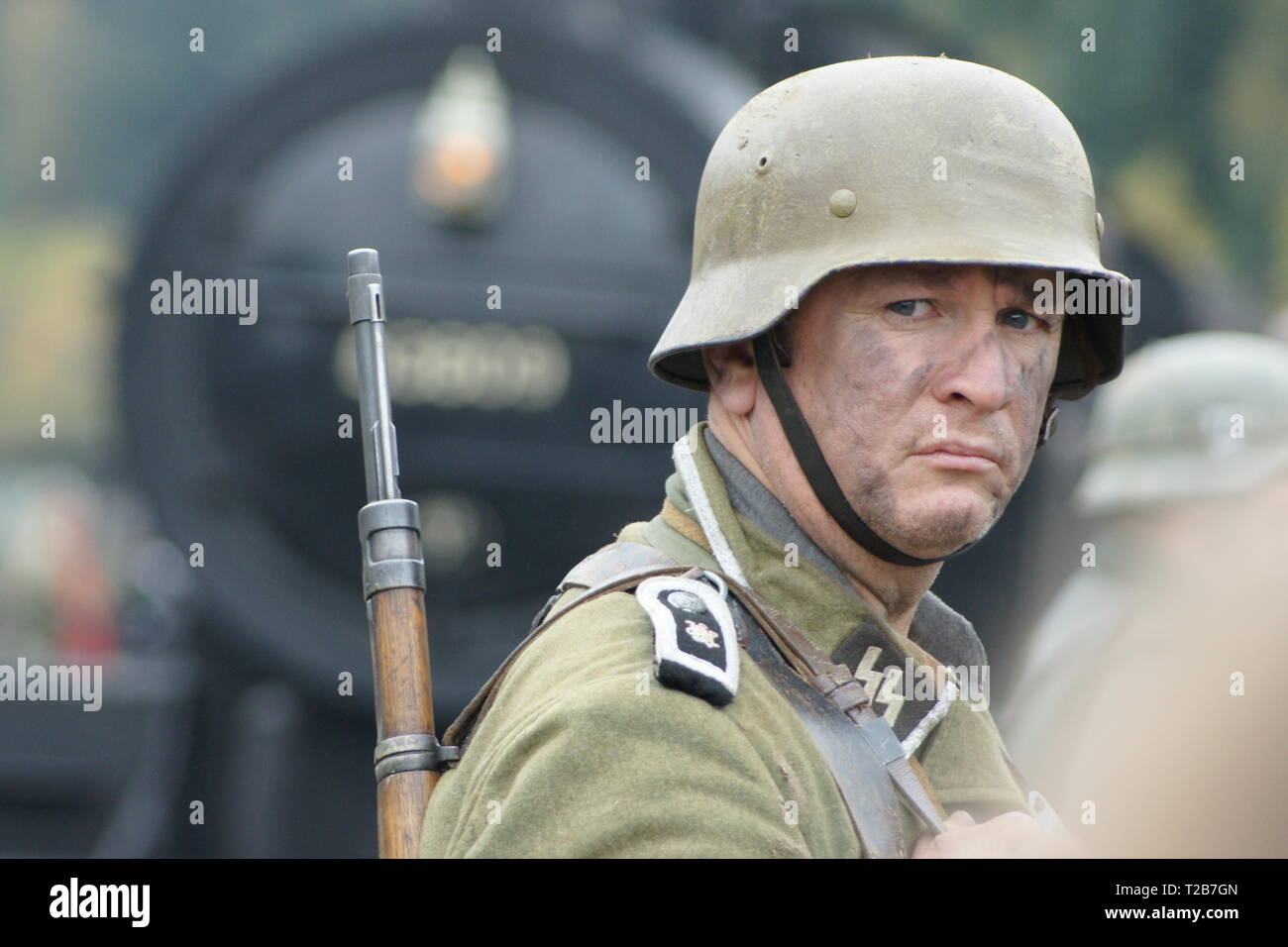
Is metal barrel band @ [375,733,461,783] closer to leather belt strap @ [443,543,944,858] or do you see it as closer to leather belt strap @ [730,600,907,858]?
leather belt strap @ [443,543,944,858]

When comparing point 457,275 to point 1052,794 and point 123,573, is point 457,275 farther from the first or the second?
point 123,573

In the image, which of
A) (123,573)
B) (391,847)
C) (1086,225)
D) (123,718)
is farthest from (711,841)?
→ (123,573)

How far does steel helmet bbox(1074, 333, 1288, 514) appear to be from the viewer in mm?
3777

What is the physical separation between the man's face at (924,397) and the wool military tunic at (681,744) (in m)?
0.11

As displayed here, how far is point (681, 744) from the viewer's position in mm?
1923

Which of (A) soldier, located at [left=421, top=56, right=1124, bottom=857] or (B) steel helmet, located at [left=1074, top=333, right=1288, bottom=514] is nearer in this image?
(A) soldier, located at [left=421, top=56, right=1124, bottom=857]

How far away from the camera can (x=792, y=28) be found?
20.4 ft

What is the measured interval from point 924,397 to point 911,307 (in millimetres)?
106

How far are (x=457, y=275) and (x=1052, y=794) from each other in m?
4.16

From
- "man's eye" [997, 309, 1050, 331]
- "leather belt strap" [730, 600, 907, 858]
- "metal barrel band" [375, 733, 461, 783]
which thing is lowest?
"leather belt strap" [730, 600, 907, 858]

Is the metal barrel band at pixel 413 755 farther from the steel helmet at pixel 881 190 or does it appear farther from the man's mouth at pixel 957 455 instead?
the man's mouth at pixel 957 455

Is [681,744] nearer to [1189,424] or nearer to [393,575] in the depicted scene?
[393,575]

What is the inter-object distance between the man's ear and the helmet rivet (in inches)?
8.1

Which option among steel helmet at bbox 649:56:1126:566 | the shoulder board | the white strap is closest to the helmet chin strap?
steel helmet at bbox 649:56:1126:566
